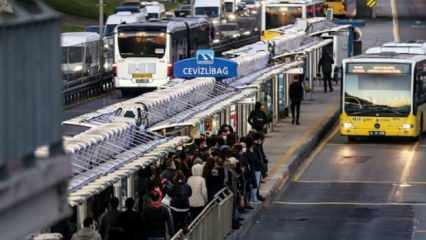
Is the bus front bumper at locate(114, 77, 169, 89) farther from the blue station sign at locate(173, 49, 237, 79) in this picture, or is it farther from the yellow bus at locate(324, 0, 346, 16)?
the yellow bus at locate(324, 0, 346, 16)

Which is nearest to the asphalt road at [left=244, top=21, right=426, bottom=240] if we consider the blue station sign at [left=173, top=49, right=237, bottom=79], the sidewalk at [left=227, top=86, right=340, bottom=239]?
the sidewalk at [left=227, top=86, right=340, bottom=239]

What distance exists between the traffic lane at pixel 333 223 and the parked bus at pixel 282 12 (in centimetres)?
4799

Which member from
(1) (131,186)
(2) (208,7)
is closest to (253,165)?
(1) (131,186)

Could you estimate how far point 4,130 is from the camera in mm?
6688

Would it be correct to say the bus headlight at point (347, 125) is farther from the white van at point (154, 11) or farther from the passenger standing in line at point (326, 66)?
the white van at point (154, 11)

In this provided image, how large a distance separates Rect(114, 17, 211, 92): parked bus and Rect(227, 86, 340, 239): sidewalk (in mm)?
5642

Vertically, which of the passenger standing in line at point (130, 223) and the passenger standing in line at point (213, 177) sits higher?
the passenger standing in line at point (130, 223)

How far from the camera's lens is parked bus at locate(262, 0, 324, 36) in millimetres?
75625

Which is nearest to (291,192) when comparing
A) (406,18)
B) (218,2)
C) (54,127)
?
(54,127)

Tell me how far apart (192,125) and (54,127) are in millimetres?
17099

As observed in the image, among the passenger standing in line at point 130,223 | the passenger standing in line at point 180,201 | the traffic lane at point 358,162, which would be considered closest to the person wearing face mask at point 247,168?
the passenger standing in line at point 180,201

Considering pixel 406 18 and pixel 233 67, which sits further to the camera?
pixel 406 18

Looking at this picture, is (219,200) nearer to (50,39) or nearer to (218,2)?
(50,39)

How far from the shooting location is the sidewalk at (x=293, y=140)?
28.4 m
